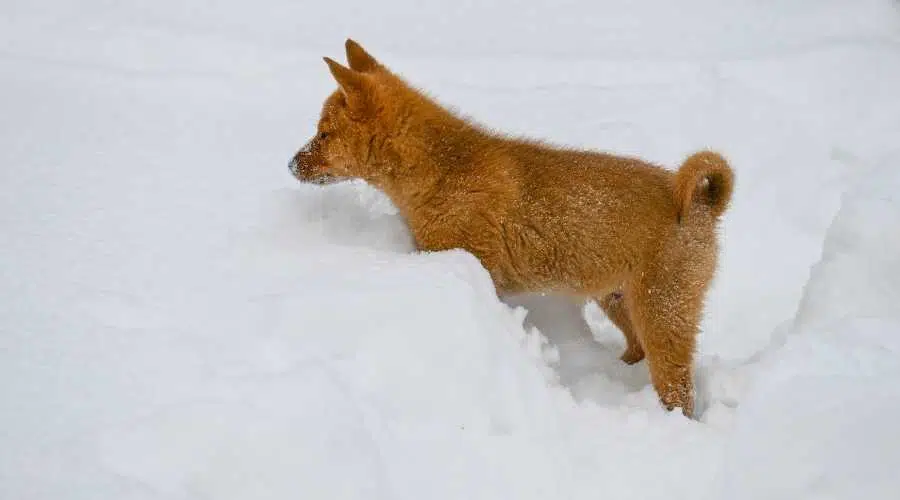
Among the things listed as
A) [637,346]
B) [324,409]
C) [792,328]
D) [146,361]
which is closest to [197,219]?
[146,361]

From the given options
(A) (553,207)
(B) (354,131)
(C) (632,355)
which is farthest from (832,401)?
(B) (354,131)

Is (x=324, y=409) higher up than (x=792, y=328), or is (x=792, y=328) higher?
(x=324, y=409)

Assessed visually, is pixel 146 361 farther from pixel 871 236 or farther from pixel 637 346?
pixel 871 236

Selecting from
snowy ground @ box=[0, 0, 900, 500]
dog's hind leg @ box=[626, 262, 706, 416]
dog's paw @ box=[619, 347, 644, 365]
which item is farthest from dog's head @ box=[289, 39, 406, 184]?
dog's paw @ box=[619, 347, 644, 365]

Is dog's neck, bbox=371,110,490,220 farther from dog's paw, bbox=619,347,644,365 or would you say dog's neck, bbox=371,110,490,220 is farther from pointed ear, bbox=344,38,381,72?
dog's paw, bbox=619,347,644,365

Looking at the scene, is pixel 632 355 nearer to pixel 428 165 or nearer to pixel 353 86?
pixel 428 165

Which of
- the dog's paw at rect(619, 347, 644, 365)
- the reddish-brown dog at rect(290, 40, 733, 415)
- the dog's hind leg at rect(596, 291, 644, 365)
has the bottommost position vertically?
the dog's paw at rect(619, 347, 644, 365)

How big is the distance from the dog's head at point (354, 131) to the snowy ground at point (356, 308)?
23 cm

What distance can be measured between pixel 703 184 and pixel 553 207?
2.73ft

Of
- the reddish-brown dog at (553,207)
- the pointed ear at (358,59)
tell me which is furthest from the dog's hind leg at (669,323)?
the pointed ear at (358,59)

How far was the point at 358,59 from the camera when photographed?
5176mm

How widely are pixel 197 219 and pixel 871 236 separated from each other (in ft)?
13.5

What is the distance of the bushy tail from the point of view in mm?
4363

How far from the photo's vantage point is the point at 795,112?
762cm
